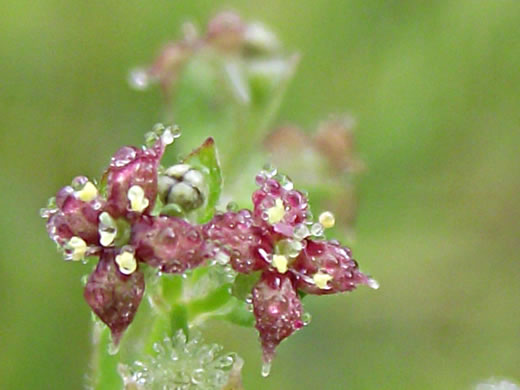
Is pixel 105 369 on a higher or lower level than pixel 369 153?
lower

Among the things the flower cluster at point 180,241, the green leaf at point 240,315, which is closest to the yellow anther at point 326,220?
the flower cluster at point 180,241

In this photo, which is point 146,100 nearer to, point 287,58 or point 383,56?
point 287,58

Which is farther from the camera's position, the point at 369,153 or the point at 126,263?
the point at 369,153

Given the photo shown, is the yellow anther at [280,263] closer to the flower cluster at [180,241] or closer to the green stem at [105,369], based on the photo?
the flower cluster at [180,241]

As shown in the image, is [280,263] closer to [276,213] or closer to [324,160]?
[276,213]

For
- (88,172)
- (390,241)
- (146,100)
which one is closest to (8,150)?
(88,172)

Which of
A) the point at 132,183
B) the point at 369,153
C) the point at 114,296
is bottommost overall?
the point at 114,296

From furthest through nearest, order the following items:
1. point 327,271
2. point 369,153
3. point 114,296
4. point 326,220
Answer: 1. point 369,153
2. point 326,220
3. point 327,271
4. point 114,296

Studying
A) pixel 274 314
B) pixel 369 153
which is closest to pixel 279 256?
pixel 274 314
